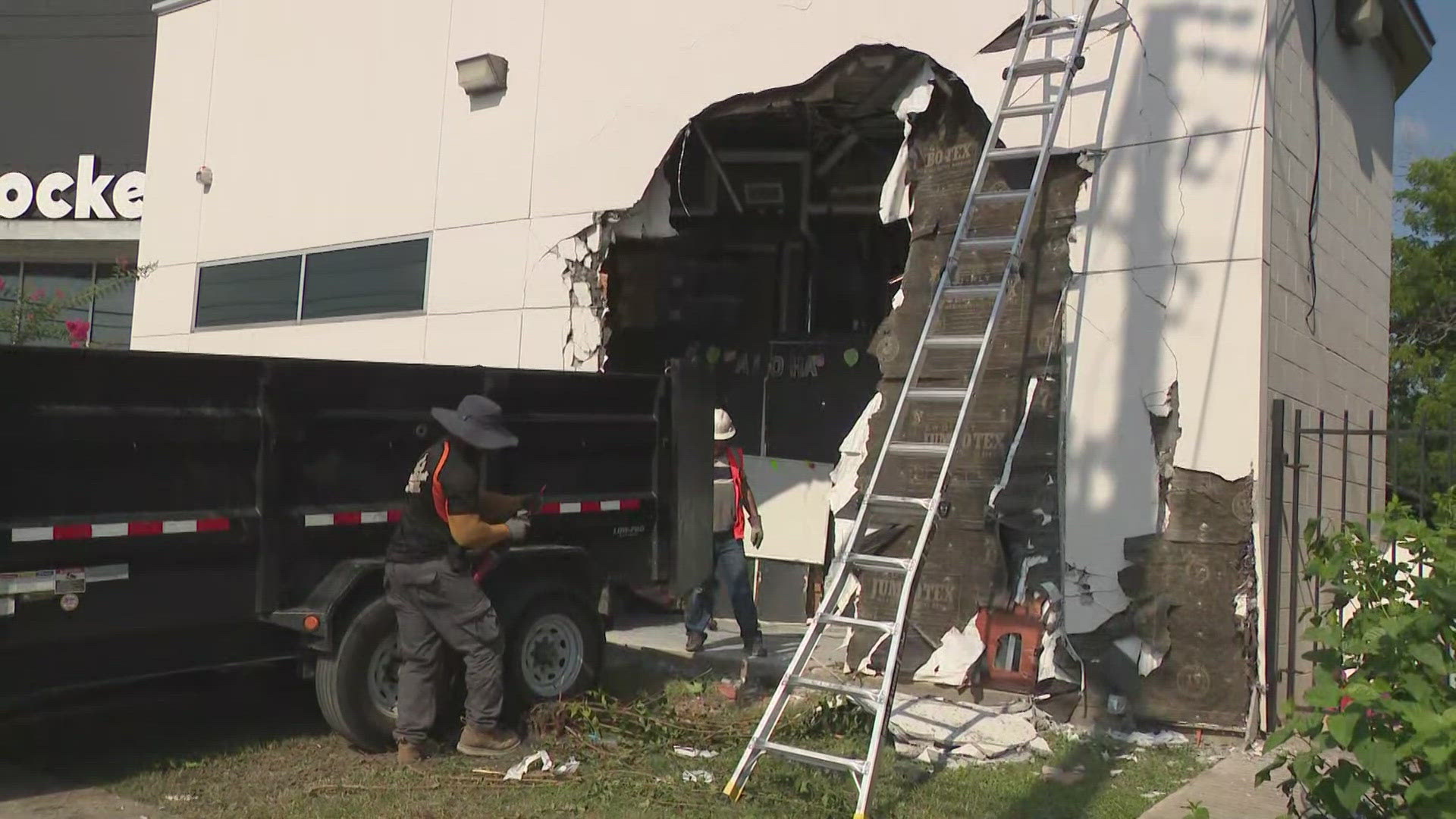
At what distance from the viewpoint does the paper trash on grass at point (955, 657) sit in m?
7.39

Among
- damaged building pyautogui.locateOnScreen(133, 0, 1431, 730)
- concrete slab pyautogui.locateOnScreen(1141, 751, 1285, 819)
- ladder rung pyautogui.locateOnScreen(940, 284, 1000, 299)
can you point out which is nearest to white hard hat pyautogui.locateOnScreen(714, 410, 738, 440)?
damaged building pyautogui.locateOnScreen(133, 0, 1431, 730)

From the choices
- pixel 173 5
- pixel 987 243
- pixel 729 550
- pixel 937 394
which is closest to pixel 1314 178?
pixel 987 243

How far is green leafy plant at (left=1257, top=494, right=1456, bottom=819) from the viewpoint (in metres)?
3.61

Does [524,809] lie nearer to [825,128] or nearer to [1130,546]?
[1130,546]

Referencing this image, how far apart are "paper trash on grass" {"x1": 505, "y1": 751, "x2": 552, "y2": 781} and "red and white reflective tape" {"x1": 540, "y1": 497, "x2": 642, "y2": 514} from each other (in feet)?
5.10

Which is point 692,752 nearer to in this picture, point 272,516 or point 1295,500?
point 272,516

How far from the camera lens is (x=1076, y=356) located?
7.32 m

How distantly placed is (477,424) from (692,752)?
207cm

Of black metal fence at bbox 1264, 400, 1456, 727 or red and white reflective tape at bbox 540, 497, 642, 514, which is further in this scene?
red and white reflective tape at bbox 540, 497, 642, 514

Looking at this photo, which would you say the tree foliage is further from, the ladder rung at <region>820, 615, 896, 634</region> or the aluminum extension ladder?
the ladder rung at <region>820, 615, 896, 634</region>

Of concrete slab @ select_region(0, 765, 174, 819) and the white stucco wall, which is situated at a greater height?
the white stucco wall

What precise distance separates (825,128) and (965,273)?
2771mm

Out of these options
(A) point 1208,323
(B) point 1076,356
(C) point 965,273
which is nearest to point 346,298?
(C) point 965,273

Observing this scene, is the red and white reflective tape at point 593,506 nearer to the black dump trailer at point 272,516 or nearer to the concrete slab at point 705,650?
the black dump trailer at point 272,516
